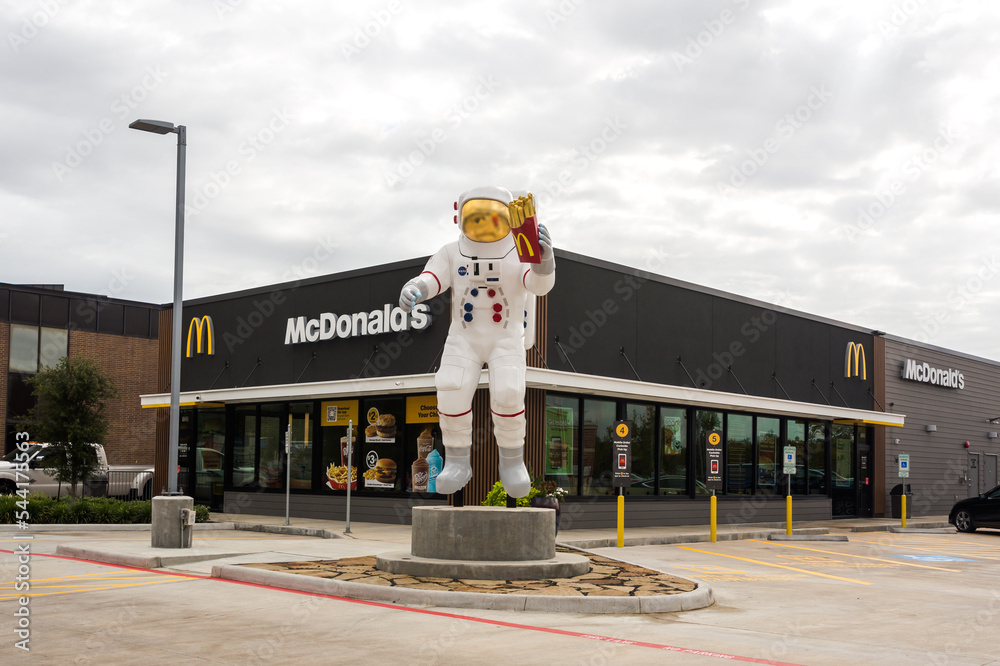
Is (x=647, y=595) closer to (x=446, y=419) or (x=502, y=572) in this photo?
(x=502, y=572)

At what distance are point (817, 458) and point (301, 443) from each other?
15093 millimetres

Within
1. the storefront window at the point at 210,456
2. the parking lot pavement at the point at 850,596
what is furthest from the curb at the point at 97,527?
the parking lot pavement at the point at 850,596

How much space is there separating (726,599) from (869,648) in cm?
315

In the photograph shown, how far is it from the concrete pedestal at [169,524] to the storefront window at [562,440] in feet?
26.9

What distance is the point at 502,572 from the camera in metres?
11.2

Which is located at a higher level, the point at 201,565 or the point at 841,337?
the point at 841,337

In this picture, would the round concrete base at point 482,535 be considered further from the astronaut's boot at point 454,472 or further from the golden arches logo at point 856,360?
Answer: the golden arches logo at point 856,360

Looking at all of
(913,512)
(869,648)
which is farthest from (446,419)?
(913,512)

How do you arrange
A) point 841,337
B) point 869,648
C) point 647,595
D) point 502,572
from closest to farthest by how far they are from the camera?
1. point 869,648
2. point 647,595
3. point 502,572
4. point 841,337

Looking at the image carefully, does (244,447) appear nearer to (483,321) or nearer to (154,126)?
(154,126)

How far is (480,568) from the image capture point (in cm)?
1115

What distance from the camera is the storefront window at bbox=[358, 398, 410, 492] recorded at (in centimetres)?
2155

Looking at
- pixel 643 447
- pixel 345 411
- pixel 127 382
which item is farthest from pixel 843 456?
pixel 127 382

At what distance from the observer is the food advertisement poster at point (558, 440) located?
20391 mm
